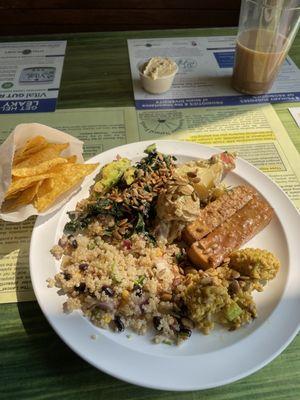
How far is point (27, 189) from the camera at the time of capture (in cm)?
129

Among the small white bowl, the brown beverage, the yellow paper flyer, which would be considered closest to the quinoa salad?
the yellow paper flyer

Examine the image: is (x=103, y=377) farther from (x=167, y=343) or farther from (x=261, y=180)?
(x=261, y=180)

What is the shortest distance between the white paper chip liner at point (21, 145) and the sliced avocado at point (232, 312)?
0.64 meters

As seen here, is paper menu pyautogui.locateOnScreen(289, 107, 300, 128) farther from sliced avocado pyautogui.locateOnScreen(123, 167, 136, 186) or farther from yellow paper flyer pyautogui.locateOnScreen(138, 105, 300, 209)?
sliced avocado pyautogui.locateOnScreen(123, 167, 136, 186)

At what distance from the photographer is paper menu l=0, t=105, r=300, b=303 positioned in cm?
162

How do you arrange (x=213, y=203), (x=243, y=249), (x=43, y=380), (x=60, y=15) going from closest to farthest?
(x=43, y=380) → (x=243, y=249) → (x=213, y=203) → (x=60, y=15)

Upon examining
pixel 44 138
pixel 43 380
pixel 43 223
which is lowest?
pixel 43 380

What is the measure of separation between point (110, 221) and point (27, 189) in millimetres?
295

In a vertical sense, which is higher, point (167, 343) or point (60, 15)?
point (60, 15)

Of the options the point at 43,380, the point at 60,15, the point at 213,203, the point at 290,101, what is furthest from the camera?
the point at 60,15

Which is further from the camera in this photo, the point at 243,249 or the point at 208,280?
the point at 243,249

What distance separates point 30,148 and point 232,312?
35.4 inches

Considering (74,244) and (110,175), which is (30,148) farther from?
(74,244)

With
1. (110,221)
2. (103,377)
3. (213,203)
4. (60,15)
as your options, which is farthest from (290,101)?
(60,15)
